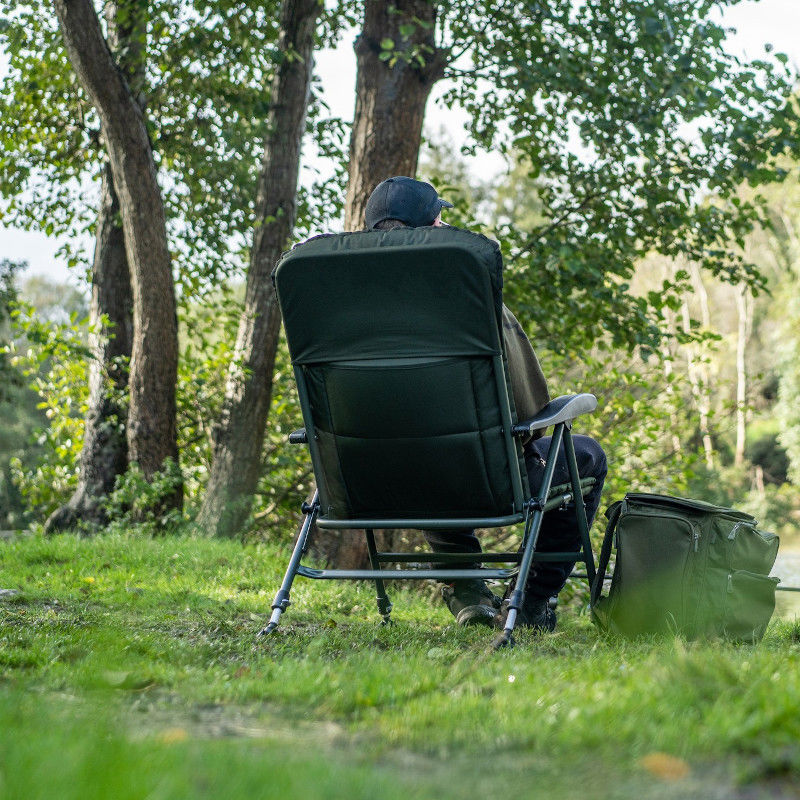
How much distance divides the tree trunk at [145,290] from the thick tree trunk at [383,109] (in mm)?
2454

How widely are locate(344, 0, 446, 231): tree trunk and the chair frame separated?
3.80 meters

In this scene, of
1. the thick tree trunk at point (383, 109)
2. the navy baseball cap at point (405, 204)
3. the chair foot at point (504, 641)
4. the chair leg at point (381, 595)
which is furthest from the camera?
the thick tree trunk at point (383, 109)

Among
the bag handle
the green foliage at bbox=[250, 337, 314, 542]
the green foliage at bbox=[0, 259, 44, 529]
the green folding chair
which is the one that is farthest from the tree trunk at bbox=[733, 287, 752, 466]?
the green folding chair

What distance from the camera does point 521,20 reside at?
926 cm

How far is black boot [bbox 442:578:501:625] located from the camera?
14.9 ft

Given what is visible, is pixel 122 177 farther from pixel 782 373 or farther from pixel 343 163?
pixel 782 373

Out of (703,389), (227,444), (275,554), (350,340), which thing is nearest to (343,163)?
(227,444)

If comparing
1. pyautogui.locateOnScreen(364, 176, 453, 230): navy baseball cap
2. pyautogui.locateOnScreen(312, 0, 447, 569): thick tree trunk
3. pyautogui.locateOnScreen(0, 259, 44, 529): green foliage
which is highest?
pyautogui.locateOnScreen(312, 0, 447, 569): thick tree trunk

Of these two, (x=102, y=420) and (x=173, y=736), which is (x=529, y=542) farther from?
(x=102, y=420)

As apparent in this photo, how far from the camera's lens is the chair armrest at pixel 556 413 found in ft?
12.5

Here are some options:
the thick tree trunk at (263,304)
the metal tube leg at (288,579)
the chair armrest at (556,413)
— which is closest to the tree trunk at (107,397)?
the thick tree trunk at (263,304)

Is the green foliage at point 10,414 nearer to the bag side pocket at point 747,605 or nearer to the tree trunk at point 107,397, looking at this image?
the tree trunk at point 107,397

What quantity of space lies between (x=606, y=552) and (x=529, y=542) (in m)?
0.61

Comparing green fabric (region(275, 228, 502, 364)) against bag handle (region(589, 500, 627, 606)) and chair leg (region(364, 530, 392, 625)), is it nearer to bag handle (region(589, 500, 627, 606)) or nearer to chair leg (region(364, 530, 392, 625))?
bag handle (region(589, 500, 627, 606))
